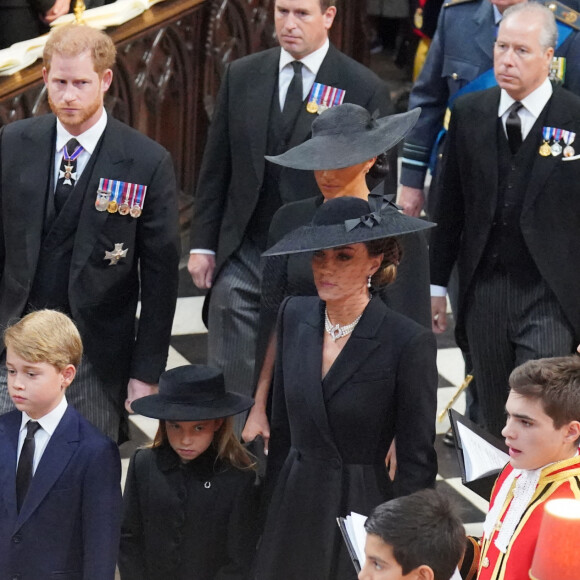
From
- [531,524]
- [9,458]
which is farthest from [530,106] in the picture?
[9,458]

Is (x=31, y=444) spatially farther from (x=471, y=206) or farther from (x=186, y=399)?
(x=471, y=206)

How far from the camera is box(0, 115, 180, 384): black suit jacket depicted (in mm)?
4297

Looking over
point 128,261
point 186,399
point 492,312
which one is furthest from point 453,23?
point 186,399

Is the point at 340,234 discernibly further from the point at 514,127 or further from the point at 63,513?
the point at 514,127

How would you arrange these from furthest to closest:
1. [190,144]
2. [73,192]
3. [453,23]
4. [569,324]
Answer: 1. [190,144]
2. [453,23]
3. [569,324]
4. [73,192]

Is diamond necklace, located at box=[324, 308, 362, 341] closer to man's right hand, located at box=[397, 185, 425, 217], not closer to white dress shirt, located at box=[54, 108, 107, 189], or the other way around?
white dress shirt, located at box=[54, 108, 107, 189]

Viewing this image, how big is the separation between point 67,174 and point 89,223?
0.55ft

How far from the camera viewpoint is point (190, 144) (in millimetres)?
7227

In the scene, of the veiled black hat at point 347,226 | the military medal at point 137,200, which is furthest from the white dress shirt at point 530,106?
the military medal at point 137,200

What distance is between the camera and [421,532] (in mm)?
3072

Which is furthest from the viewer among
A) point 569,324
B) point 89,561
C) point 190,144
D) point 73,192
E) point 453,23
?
point 190,144

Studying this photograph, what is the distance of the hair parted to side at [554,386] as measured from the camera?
3266 mm

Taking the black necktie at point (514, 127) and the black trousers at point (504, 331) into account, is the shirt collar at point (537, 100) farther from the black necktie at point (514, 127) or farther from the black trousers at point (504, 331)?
the black trousers at point (504, 331)

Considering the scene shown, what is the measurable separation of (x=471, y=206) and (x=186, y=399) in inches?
50.8
